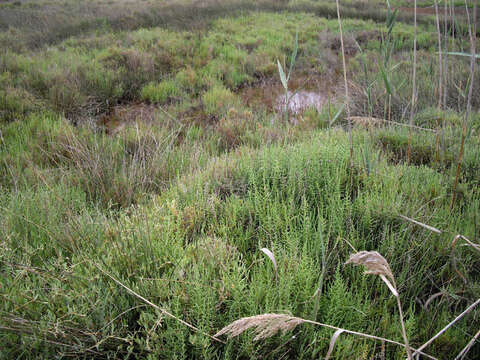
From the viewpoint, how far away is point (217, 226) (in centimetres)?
177

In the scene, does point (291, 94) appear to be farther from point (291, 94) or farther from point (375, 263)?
point (375, 263)

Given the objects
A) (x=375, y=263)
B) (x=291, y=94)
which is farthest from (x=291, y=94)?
(x=375, y=263)

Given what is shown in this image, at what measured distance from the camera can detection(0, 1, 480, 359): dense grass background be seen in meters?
1.21

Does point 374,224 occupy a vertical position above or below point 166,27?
below

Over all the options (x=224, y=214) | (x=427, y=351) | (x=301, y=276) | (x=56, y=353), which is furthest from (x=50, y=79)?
(x=427, y=351)

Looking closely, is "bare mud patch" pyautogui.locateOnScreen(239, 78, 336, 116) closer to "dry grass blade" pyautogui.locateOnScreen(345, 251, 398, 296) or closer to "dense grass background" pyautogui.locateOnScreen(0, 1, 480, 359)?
"dense grass background" pyautogui.locateOnScreen(0, 1, 480, 359)

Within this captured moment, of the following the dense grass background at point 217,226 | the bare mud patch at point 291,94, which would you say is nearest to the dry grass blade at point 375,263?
the dense grass background at point 217,226

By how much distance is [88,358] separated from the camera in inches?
47.6

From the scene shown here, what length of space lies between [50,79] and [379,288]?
6.43m

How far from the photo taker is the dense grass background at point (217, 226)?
3.98 ft

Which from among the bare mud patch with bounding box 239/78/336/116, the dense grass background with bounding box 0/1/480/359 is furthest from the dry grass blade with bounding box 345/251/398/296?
the bare mud patch with bounding box 239/78/336/116

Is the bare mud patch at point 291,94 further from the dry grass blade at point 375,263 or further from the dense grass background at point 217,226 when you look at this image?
the dry grass blade at point 375,263

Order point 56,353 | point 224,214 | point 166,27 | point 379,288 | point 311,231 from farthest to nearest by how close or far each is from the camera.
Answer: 1. point 166,27
2. point 224,214
3. point 311,231
4. point 379,288
5. point 56,353

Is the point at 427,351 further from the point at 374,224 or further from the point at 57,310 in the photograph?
the point at 57,310
